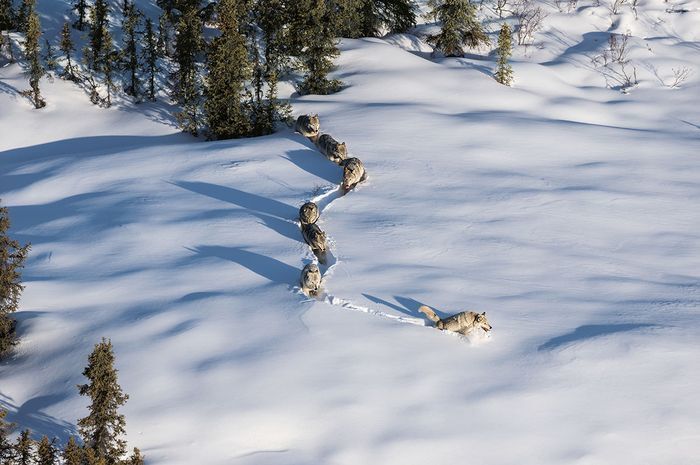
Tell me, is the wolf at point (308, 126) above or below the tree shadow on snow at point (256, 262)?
above

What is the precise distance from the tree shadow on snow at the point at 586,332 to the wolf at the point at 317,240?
18.0 ft

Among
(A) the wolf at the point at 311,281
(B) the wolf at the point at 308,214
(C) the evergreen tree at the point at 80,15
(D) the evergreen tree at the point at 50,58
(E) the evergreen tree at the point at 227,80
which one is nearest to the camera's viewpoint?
(A) the wolf at the point at 311,281

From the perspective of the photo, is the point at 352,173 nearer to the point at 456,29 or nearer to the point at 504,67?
the point at 504,67

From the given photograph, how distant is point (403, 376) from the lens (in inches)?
513

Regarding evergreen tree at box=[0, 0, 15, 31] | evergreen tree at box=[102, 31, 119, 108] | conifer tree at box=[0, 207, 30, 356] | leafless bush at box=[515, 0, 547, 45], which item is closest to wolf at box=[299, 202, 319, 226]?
conifer tree at box=[0, 207, 30, 356]

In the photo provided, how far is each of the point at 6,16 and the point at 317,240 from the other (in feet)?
84.9

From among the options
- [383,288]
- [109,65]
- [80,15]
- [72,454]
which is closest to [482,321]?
[383,288]

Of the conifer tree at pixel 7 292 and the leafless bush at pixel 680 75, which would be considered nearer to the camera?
the conifer tree at pixel 7 292

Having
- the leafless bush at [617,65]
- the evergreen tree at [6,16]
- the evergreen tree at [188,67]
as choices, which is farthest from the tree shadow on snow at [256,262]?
the evergreen tree at [6,16]

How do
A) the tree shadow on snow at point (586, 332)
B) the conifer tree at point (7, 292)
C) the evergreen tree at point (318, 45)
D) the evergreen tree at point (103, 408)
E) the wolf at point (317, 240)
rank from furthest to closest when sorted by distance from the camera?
the evergreen tree at point (318, 45), the wolf at point (317, 240), the conifer tree at point (7, 292), the tree shadow on snow at point (586, 332), the evergreen tree at point (103, 408)

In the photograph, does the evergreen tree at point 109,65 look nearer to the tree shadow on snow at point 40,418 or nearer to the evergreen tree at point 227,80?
the evergreen tree at point 227,80

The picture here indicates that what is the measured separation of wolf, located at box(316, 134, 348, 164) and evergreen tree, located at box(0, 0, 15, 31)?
20.5 m

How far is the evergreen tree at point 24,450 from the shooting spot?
10.9 metres

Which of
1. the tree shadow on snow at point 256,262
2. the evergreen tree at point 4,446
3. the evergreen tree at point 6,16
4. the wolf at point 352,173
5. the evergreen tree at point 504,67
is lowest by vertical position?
the evergreen tree at point 4,446
